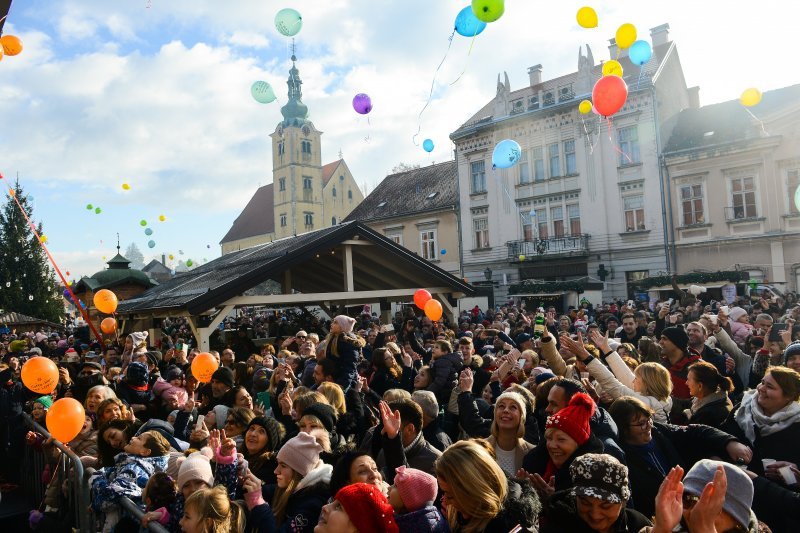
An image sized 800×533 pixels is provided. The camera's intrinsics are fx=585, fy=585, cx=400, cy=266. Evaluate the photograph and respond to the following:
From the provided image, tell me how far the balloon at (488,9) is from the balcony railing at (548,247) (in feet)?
73.8

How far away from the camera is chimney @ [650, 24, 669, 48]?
101 feet

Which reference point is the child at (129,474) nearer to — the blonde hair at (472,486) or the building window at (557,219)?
the blonde hair at (472,486)

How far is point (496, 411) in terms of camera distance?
4.30 m

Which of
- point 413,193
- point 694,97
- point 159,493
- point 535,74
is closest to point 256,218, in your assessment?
point 413,193

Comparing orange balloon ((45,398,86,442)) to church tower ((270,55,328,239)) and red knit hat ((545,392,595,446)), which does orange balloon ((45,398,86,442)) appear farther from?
church tower ((270,55,328,239))

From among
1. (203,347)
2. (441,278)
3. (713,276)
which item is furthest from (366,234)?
(713,276)

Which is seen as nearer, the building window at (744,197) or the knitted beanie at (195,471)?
the knitted beanie at (195,471)

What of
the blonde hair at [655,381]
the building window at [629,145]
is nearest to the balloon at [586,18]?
the blonde hair at [655,381]

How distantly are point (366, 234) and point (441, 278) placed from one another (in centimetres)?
256

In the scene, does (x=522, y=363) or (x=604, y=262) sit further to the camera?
(x=604, y=262)

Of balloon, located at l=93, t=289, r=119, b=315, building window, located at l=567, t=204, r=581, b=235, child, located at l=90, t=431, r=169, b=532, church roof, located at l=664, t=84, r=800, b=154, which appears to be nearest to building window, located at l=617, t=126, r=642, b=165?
church roof, located at l=664, t=84, r=800, b=154

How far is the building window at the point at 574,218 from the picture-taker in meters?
30.5

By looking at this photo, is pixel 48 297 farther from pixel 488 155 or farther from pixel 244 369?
pixel 244 369

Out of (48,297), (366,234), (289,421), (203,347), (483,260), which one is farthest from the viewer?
(48,297)
